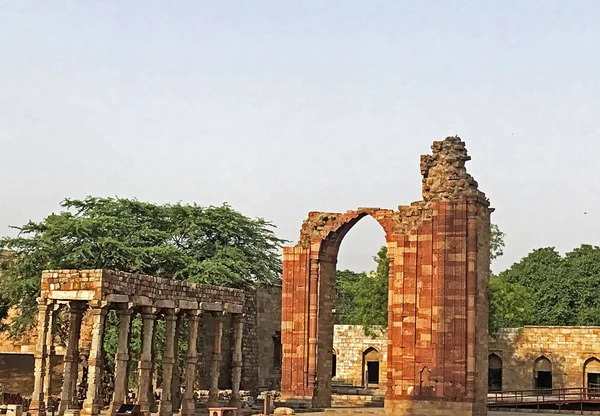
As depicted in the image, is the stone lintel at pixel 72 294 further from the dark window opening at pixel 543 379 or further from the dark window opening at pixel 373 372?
the dark window opening at pixel 373 372

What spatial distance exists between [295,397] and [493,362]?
19338 mm

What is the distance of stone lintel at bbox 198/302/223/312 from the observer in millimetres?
23500

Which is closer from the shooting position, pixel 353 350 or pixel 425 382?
pixel 425 382

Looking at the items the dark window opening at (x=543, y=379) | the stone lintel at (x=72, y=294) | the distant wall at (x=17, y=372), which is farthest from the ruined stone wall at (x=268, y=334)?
the stone lintel at (x=72, y=294)

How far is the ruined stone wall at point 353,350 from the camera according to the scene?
4553 centimetres

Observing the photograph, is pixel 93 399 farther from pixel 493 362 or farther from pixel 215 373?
pixel 493 362

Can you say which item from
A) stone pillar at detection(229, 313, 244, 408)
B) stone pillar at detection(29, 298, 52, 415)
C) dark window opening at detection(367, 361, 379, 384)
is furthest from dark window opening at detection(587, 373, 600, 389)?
stone pillar at detection(29, 298, 52, 415)

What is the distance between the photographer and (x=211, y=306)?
78.3 feet

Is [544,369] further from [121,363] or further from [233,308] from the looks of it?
[121,363]

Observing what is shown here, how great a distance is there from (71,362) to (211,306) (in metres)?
4.20

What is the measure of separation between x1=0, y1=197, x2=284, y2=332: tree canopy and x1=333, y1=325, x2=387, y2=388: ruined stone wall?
926cm

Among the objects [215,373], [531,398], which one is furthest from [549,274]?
[215,373]

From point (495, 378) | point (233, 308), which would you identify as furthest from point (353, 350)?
point (233, 308)

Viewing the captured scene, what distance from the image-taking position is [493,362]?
1770 inches
